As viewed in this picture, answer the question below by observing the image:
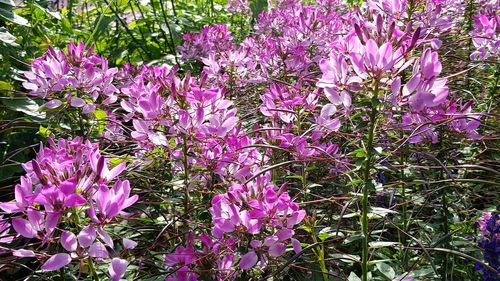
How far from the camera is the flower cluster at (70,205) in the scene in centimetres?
96

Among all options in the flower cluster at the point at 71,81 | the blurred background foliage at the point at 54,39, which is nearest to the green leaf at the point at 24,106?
the blurred background foliage at the point at 54,39

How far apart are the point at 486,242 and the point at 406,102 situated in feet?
2.39

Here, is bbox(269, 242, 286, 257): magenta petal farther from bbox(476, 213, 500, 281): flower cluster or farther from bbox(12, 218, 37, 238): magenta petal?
bbox(476, 213, 500, 281): flower cluster

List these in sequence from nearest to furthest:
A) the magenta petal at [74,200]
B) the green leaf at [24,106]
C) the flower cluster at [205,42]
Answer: the magenta petal at [74,200]
the green leaf at [24,106]
the flower cluster at [205,42]

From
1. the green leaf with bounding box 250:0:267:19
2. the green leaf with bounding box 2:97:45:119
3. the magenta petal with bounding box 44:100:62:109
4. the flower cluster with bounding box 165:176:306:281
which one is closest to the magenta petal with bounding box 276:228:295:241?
the flower cluster with bounding box 165:176:306:281

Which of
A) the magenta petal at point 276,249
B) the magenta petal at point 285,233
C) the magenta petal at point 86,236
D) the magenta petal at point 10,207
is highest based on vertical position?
the magenta petal at point 10,207

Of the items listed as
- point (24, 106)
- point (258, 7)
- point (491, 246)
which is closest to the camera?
point (491, 246)

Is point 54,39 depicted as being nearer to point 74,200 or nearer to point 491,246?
point 74,200

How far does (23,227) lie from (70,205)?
12cm

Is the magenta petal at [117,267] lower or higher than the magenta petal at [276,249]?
higher

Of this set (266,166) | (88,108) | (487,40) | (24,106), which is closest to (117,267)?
(266,166)

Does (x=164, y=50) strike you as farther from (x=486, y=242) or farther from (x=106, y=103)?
(x=486, y=242)

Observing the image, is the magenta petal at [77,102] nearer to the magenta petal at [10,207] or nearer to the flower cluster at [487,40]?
the magenta petal at [10,207]

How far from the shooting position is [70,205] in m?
0.94
